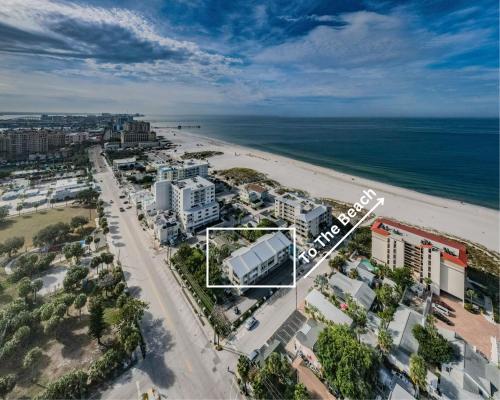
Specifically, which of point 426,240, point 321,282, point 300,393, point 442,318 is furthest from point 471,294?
point 300,393

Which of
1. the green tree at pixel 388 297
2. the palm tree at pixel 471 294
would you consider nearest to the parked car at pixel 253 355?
the green tree at pixel 388 297

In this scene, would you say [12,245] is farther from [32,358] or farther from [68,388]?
[68,388]

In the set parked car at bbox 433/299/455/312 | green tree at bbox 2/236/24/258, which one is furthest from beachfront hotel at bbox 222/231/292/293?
green tree at bbox 2/236/24/258

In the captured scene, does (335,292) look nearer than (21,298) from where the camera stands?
No

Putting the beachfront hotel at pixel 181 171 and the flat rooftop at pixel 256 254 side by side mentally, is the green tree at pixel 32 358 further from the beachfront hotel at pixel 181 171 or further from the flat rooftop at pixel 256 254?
the beachfront hotel at pixel 181 171

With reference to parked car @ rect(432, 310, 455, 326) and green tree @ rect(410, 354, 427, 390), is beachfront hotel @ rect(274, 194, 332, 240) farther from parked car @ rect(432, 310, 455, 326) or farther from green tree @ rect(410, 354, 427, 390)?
green tree @ rect(410, 354, 427, 390)

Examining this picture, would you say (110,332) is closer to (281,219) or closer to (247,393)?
(247,393)

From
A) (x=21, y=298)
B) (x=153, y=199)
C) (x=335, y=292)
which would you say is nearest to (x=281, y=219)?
(x=335, y=292)
